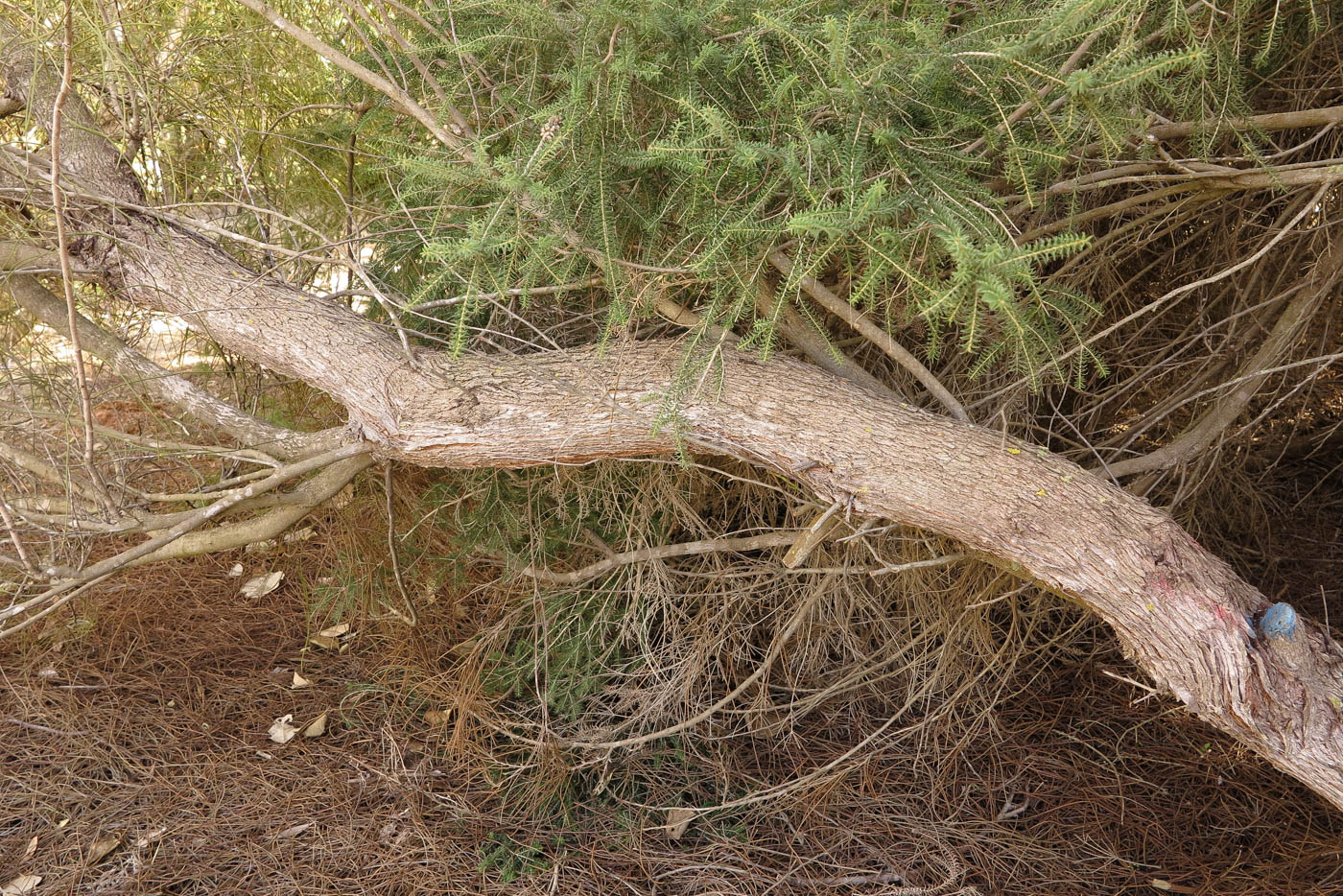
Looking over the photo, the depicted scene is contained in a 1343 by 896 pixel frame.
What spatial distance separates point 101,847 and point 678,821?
1.77 metres

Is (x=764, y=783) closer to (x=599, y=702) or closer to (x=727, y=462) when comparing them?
(x=599, y=702)

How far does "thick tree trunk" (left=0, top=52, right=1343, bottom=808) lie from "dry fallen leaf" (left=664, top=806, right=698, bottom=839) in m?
1.24

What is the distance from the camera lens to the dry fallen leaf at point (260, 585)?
13.7 ft

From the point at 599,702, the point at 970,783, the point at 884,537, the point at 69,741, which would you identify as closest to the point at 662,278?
the point at 884,537

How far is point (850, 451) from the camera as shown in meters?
2.34

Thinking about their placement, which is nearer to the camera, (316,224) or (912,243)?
(912,243)

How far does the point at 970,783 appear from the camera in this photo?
3139mm

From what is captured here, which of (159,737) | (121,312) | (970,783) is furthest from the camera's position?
(121,312)

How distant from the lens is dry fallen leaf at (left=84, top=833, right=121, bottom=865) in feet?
9.34

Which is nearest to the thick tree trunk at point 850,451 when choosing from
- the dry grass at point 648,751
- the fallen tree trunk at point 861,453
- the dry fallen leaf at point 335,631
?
the fallen tree trunk at point 861,453

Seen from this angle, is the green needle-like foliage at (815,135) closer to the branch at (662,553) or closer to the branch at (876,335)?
the branch at (876,335)

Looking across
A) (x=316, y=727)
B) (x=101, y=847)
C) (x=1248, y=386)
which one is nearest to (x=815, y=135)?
(x=1248, y=386)

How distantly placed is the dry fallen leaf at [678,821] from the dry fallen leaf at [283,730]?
141 cm

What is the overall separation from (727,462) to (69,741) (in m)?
2.53
